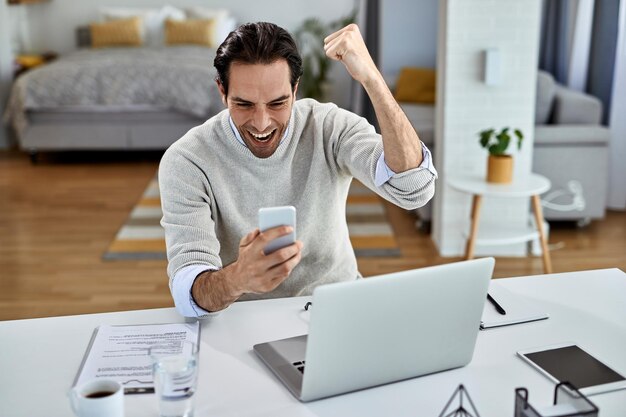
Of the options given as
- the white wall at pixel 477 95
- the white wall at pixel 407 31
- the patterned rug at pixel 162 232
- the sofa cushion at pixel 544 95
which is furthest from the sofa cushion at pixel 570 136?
the white wall at pixel 407 31

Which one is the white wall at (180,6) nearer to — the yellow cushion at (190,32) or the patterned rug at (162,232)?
the yellow cushion at (190,32)

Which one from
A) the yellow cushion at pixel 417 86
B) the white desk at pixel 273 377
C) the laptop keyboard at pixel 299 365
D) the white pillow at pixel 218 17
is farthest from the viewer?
the white pillow at pixel 218 17

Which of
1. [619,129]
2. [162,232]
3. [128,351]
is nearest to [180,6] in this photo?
[162,232]

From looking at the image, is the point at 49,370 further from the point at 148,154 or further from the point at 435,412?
the point at 148,154

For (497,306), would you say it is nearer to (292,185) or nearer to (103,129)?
(292,185)

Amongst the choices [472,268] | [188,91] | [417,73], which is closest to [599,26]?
[417,73]

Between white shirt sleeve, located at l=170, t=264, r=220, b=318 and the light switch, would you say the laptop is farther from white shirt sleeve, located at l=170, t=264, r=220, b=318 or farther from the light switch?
the light switch

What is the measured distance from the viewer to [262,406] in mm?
1316

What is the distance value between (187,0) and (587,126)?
4.57 metres

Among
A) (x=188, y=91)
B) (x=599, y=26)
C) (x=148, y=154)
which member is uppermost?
(x=599, y=26)

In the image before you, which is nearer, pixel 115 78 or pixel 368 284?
pixel 368 284

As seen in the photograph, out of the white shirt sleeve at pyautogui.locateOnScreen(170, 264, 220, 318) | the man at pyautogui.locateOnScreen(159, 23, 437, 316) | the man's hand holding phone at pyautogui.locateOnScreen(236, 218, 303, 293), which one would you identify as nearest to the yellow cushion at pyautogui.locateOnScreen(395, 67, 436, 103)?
the man at pyautogui.locateOnScreen(159, 23, 437, 316)

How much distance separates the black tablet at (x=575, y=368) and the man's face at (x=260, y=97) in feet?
2.35

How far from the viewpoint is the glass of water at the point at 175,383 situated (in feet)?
4.01
